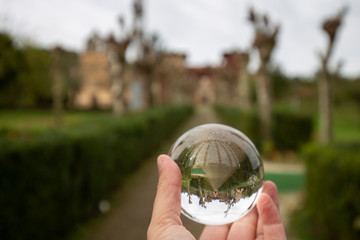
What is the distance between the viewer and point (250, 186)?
60.6 inches

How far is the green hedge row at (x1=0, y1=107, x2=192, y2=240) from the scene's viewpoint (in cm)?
344

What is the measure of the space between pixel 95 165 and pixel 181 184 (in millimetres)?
4985

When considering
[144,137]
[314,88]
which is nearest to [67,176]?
[144,137]

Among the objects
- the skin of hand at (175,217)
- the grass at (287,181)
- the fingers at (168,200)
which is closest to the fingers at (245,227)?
the skin of hand at (175,217)

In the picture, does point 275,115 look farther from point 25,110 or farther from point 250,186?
point 25,110

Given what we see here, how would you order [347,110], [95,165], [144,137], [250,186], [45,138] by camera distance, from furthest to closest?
[347,110] < [144,137] < [95,165] < [45,138] < [250,186]

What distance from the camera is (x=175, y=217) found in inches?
56.4

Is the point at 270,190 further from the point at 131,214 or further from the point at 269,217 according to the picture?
the point at 131,214

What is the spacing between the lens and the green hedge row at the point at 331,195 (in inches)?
139

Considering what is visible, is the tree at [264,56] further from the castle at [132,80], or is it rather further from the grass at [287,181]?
the castle at [132,80]

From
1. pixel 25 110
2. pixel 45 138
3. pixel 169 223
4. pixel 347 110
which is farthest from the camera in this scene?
pixel 25 110

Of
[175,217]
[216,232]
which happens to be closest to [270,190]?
[216,232]

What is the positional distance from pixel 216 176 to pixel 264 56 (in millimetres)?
11292

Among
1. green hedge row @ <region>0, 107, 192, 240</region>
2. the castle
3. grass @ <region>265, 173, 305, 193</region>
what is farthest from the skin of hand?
the castle
